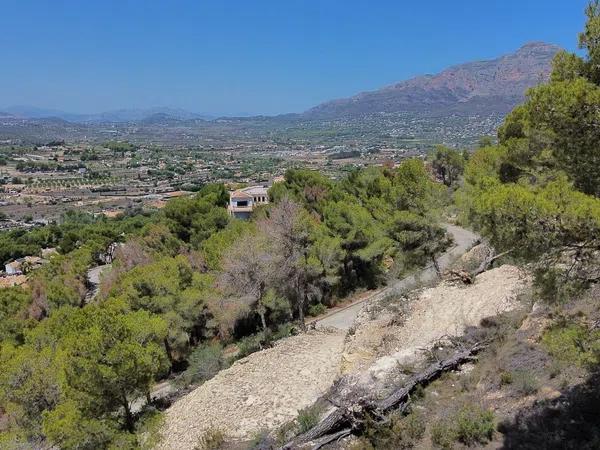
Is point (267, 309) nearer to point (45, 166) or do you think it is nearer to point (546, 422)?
point (546, 422)

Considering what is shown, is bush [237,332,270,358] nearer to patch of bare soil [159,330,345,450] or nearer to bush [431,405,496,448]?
patch of bare soil [159,330,345,450]

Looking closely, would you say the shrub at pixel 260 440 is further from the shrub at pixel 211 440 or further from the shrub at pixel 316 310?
the shrub at pixel 316 310

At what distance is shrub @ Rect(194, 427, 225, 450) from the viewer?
11367mm

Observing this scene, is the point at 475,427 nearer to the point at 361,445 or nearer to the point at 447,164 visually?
the point at 361,445

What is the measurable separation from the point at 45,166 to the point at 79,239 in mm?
118573

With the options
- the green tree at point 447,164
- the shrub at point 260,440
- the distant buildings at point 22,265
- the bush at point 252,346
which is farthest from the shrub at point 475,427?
the distant buildings at point 22,265

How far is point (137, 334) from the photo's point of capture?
13.4 meters

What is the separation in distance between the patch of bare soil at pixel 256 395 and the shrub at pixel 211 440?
35 cm

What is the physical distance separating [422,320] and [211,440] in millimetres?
6085

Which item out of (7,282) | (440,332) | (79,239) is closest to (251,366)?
(440,332)

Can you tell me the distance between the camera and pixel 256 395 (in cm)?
1366

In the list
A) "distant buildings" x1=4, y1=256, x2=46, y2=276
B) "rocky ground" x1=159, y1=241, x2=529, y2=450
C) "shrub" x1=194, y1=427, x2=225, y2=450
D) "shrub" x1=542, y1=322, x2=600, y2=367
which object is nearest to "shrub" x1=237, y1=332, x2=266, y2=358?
"rocky ground" x1=159, y1=241, x2=529, y2=450

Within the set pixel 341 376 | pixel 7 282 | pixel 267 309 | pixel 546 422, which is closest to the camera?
pixel 546 422

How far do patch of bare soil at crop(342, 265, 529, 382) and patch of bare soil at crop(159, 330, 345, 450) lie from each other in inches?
52.6
